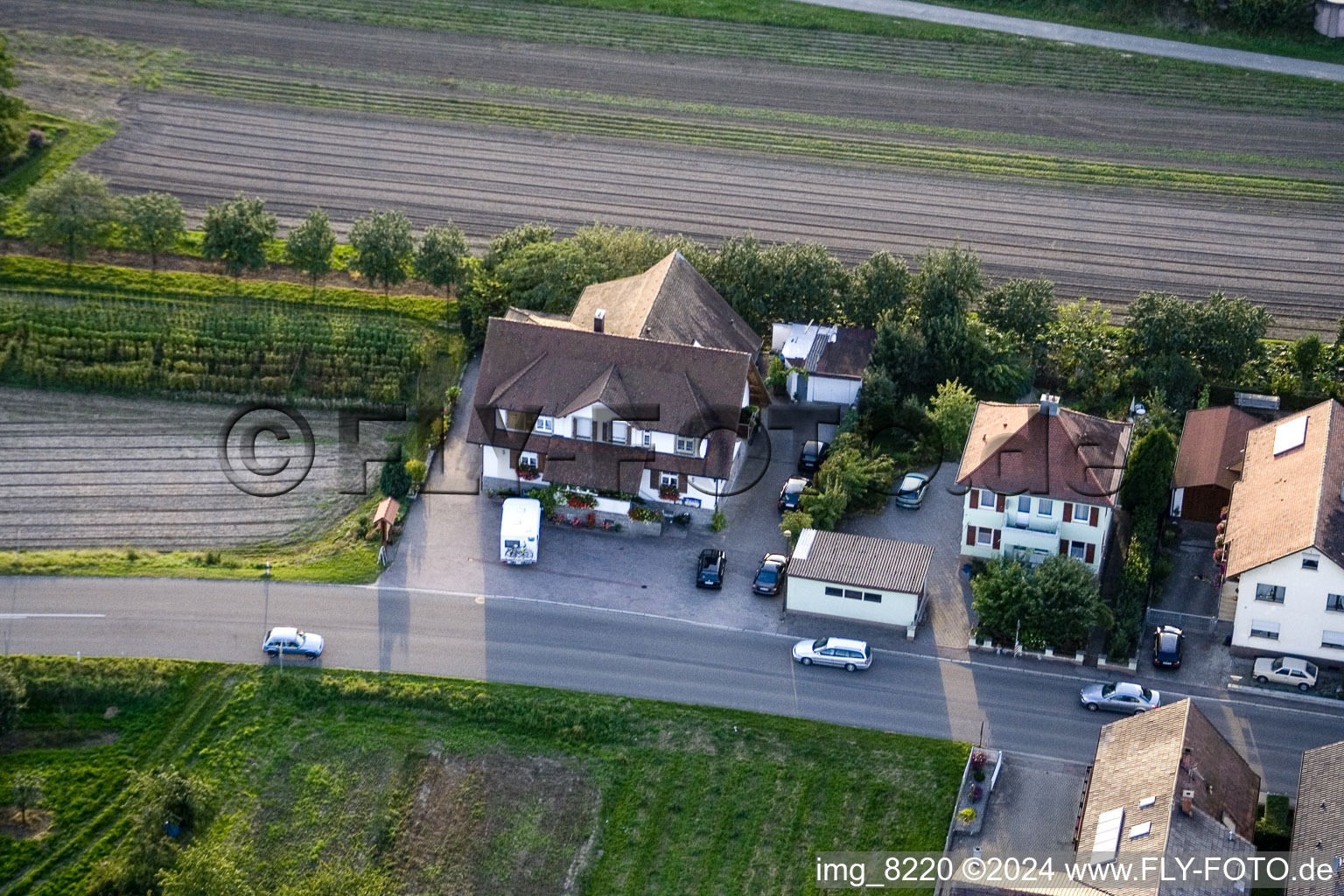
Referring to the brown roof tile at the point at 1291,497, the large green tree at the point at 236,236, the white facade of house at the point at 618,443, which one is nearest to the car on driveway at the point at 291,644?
the white facade of house at the point at 618,443

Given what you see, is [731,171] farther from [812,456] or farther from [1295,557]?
[1295,557]

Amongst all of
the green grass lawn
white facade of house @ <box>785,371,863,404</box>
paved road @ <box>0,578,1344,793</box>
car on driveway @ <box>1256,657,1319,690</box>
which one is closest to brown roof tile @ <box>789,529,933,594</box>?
paved road @ <box>0,578,1344,793</box>

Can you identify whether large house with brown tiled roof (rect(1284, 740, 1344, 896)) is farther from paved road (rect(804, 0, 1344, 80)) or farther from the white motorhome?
paved road (rect(804, 0, 1344, 80))

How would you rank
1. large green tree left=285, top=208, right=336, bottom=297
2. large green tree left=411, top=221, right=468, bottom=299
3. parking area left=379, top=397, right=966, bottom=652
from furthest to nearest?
1. large green tree left=285, top=208, right=336, bottom=297
2. large green tree left=411, top=221, right=468, bottom=299
3. parking area left=379, top=397, right=966, bottom=652

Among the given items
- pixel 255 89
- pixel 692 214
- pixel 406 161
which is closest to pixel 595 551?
pixel 692 214

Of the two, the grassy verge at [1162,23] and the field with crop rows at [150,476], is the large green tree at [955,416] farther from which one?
the grassy verge at [1162,23]

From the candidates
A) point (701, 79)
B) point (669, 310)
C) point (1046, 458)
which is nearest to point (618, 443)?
point (669, 310)
